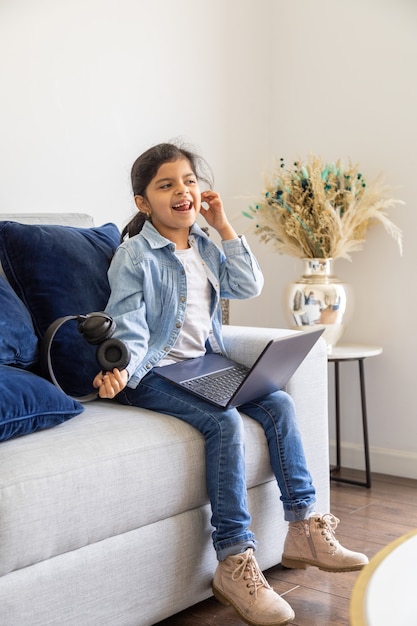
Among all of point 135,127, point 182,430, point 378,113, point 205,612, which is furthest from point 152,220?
point 378,113

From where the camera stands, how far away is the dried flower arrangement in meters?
2.78

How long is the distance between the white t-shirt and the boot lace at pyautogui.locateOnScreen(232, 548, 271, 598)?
0.53m

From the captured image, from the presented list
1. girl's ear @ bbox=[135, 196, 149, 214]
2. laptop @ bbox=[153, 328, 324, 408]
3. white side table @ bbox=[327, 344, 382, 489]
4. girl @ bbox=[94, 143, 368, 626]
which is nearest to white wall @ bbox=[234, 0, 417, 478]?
white side table @ bbox=[327, 344, 382, 489]

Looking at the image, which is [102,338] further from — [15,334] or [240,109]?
[240,109]

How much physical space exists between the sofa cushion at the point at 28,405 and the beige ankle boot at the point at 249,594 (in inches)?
18.2

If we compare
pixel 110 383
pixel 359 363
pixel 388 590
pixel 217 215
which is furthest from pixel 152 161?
pixel 388 590

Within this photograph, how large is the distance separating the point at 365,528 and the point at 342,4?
1.89 m

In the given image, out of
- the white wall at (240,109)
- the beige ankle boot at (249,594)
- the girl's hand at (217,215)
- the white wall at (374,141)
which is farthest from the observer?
the white wall at (374,141)

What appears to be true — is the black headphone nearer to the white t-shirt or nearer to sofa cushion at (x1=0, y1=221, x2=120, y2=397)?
sofa cushion at (x1=0, y1=221, x2=120, y2=397)

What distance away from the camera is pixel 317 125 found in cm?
319

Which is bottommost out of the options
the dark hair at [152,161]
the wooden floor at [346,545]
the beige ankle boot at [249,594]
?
the wooden floor at [346,545]

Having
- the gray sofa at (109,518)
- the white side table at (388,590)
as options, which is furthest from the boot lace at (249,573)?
the white side table at (388,590)

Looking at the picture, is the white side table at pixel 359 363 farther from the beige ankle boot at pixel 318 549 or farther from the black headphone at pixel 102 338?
the black headphone at pixel 102 338

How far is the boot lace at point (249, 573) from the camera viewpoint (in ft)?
5.69
